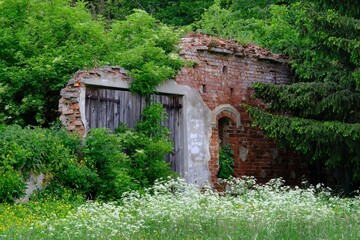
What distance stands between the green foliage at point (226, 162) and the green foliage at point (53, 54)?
2.68 metres

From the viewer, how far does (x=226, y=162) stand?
57.9 feet

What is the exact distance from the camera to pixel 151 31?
16.8 meters

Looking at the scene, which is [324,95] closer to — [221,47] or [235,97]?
[235,97]

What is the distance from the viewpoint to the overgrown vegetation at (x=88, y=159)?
41.5 feet

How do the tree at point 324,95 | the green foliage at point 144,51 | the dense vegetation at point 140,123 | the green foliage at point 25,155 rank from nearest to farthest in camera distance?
the dense vegetation at point 140,123 → the green foliage at point 25,155 → the tree at point 324,95 → the green foliage at point 144,51

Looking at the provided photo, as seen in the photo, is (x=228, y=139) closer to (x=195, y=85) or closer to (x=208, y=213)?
(x=195, y=85)

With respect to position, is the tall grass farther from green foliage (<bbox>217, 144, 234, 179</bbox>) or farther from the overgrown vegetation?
green foliage (<bbox>217, 144, 234, 179</bbox>)

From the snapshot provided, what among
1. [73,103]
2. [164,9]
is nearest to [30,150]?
[73,103]

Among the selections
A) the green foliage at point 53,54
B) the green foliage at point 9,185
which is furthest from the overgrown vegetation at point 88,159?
the green foliage at point 53,54

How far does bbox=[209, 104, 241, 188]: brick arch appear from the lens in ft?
56.6

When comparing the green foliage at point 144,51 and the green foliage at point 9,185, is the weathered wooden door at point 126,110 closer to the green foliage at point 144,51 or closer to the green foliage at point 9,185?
the green foliage at point 144,51

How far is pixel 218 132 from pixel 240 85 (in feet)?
4.56

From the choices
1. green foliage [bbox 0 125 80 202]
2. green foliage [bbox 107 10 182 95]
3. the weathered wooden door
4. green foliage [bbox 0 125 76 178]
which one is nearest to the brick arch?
the weathered wooden door

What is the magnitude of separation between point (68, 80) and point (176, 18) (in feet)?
49.5
